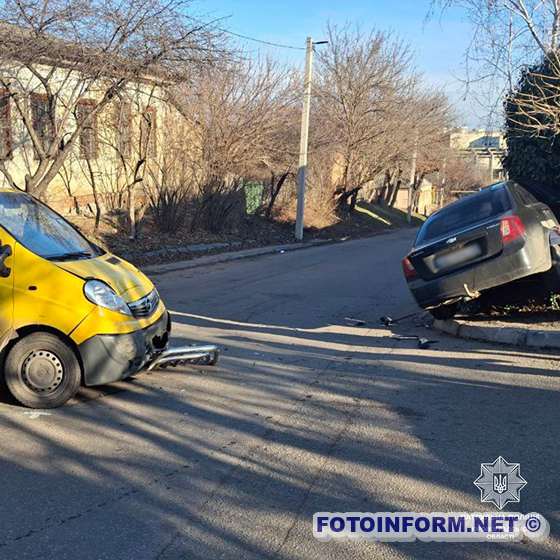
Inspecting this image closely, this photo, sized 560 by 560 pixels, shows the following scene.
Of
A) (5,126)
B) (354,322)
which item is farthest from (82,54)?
(354,322)

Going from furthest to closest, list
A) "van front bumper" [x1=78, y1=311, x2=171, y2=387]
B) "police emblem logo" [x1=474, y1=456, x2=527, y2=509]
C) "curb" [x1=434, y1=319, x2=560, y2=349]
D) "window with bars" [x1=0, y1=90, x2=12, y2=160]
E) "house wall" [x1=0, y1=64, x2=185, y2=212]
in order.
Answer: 1. "house wall" [x1=0, y1=64, x2=185, y2=212]
2. "window with bars" [x1=0, y1=90, x2=12, y2=160]
3. "curb" [x1=434, y1=319, x2=560, y2=349]
4. "van front bumper" [x1=78, y1=311, x2=171, y2=387]
5. "police emblem logo" [x1=474, y1=456, x2=527, y2=509]

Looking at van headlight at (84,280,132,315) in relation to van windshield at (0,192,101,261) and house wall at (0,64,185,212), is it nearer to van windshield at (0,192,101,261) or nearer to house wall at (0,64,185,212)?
van windshield at (0,192,101,261)

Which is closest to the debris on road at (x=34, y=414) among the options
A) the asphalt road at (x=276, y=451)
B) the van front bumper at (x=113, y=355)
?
the asphalt road at (x=276, y=451)

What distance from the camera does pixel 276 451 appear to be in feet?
14.3

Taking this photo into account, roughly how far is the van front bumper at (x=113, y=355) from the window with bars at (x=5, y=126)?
1068 cm

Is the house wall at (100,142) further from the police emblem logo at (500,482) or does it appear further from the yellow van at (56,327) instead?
Answer: the police emblem logo at (500,482)

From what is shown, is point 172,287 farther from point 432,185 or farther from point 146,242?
point 432,185

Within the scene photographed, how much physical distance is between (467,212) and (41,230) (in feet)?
17.1

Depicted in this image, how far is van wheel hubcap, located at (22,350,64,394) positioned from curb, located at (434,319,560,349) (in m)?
5.00

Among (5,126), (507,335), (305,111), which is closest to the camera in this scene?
(507,335)

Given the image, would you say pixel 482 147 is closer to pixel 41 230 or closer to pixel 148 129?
pixel 148 129

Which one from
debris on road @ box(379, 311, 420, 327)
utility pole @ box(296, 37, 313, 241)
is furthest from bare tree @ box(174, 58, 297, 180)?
debris on road @ box(379, 311, 420, 327)

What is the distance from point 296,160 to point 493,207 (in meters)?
20.6

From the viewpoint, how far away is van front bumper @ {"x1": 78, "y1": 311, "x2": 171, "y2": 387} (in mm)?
5145
